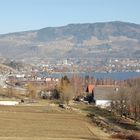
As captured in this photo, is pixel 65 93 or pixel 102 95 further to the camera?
pixel 102 95

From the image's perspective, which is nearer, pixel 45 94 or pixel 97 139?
pixel 97 139

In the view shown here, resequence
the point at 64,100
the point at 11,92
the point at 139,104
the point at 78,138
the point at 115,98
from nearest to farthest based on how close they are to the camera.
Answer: the point at 78,138 < the point at 139,104 < the point at 115,98 < the point at 64,100 < the point at 11,92

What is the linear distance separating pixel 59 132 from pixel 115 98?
35577mm

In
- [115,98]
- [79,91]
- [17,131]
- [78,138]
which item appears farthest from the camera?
[79,91]

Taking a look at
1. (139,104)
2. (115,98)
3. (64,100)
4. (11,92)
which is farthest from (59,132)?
(11,92)

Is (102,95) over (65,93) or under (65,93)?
under

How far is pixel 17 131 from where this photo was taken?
33969 mm

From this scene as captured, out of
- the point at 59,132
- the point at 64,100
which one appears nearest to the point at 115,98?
the point at 64,100

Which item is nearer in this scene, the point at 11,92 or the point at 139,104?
the point at 139,104

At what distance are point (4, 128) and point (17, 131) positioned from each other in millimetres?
1934

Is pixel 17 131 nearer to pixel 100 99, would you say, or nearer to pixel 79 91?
pixel 100 99

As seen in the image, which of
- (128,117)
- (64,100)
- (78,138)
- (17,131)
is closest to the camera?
(78,138)

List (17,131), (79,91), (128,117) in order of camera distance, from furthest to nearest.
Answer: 1. (79,91)
2. (128,117)
3. (17,131)

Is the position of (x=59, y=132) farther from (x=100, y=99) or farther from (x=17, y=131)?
(x=100, y=99)
